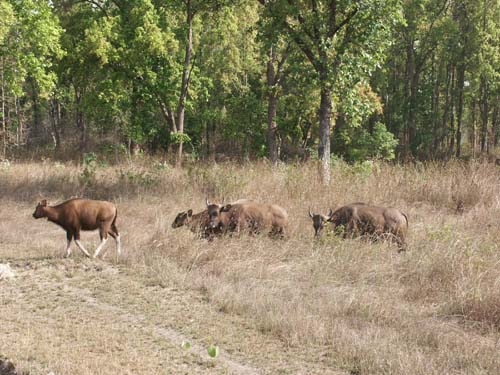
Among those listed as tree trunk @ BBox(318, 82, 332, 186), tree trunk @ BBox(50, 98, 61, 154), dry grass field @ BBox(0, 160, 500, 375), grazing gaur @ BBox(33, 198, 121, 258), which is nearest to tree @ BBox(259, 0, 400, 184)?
tree trunk @ BBox(318, 82, 332, 186)

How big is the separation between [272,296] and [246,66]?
30.5 metres

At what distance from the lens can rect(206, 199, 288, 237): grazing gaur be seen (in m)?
11.4

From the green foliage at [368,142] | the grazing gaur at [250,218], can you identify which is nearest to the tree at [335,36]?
the grazing gaur at [250,218]

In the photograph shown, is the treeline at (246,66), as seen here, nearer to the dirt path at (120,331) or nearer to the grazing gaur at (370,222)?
the grazing gaur at (370,222)

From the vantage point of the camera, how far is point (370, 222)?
10820 millimetres

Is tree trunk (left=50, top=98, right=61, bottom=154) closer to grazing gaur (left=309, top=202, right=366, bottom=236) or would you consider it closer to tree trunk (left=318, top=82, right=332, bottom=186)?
tree trunk (left=318, top=82, right=332, bottom=186)

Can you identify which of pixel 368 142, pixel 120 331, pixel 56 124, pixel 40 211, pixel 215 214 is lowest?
pixel 120 331

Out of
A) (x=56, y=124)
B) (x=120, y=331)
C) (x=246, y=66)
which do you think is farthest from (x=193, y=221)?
(x=56, y=124)

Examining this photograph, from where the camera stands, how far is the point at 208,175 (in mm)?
16781

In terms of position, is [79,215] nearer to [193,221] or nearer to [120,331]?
[193,221]

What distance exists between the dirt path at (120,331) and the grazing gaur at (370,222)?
3780 mm

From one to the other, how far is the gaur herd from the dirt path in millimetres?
1328

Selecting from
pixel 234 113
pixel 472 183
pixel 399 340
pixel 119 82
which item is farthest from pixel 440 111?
pixel 399 340

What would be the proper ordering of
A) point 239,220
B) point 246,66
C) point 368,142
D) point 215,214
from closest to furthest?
point 215,214 < point 239,220 < point 368,142 < point 246,66
